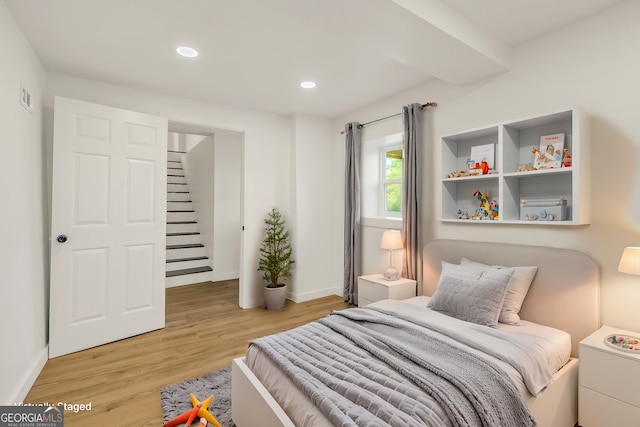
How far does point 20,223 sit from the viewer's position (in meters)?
2.16

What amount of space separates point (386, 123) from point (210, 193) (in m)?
3.43

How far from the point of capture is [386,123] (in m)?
3.66

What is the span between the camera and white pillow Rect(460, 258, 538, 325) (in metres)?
2.17

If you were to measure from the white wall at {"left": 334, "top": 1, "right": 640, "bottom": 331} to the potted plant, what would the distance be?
244 centimetres

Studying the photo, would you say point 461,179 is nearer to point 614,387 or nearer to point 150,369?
point 614,387

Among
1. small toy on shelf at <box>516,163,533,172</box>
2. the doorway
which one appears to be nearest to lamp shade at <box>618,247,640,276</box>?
small toy on shelf at <box>516,163,533,172</box>

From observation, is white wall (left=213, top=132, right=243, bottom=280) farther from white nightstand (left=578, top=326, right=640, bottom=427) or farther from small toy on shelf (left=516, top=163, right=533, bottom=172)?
white nightstand (left=578, top=326, right=640, bottom=427)

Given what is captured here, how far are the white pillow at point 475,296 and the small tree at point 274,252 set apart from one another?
2094 millimetres

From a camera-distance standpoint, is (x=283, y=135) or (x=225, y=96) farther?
(x=283, y=135)

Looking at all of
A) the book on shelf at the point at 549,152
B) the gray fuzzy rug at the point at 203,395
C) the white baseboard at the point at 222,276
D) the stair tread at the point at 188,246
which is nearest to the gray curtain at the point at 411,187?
the book on shelf at the point at 549,152

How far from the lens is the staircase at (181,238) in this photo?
524 centimetres

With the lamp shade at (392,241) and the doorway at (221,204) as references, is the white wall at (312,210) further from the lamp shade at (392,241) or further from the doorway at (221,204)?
the doorway at (221,204)

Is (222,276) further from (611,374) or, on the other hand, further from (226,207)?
(611,374)

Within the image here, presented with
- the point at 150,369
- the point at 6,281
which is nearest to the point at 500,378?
the point at 150,369
